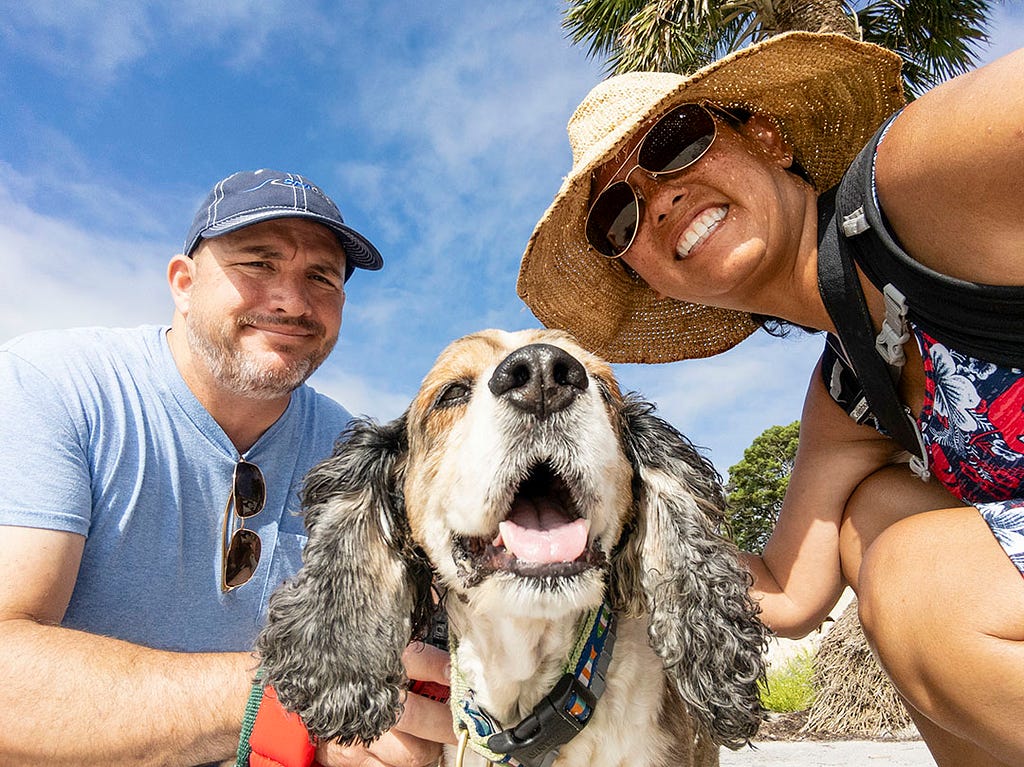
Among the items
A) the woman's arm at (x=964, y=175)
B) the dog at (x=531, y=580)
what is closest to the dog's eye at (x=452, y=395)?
the dog at (x=531, y=580)

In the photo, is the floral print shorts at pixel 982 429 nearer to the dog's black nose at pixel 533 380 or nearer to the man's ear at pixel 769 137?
A: the man's ear at pixel 769 137

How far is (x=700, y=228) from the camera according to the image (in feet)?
9.37

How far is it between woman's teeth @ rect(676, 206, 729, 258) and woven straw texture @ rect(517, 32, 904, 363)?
401mm

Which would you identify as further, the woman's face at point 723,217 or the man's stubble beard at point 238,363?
the man's stubble beard at point 238,363

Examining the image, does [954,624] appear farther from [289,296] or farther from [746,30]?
[746,30]

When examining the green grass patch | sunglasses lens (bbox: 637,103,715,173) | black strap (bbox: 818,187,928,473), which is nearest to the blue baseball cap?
sunglasses lens (bbox: 637,103,715,173)

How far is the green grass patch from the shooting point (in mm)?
8859

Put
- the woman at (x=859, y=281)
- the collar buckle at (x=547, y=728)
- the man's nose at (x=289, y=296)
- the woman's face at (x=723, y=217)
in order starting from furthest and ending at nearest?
the man's nose at (x=289, y=296)
the woman's face at (x=723, y=217)
the collar buckle at (x=547, y=728)
the woman at (x=859, y=281)

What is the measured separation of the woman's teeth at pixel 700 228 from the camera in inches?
112

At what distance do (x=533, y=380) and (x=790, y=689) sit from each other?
8.42 meters

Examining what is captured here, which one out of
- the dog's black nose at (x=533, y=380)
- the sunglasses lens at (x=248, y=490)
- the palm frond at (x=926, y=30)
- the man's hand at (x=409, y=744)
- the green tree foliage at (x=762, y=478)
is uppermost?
the dog's black nose at (x=533, y=380)

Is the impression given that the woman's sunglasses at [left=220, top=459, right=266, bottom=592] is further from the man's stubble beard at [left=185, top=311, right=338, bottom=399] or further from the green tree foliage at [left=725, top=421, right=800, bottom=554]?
the green tree foliage at [left=725, top=421, right=800, bottom=554]

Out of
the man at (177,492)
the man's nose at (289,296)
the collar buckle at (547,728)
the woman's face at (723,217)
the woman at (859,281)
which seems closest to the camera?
the woman at (859,281)

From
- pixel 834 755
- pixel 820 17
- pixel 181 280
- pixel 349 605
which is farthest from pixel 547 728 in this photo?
pixel 820 17
